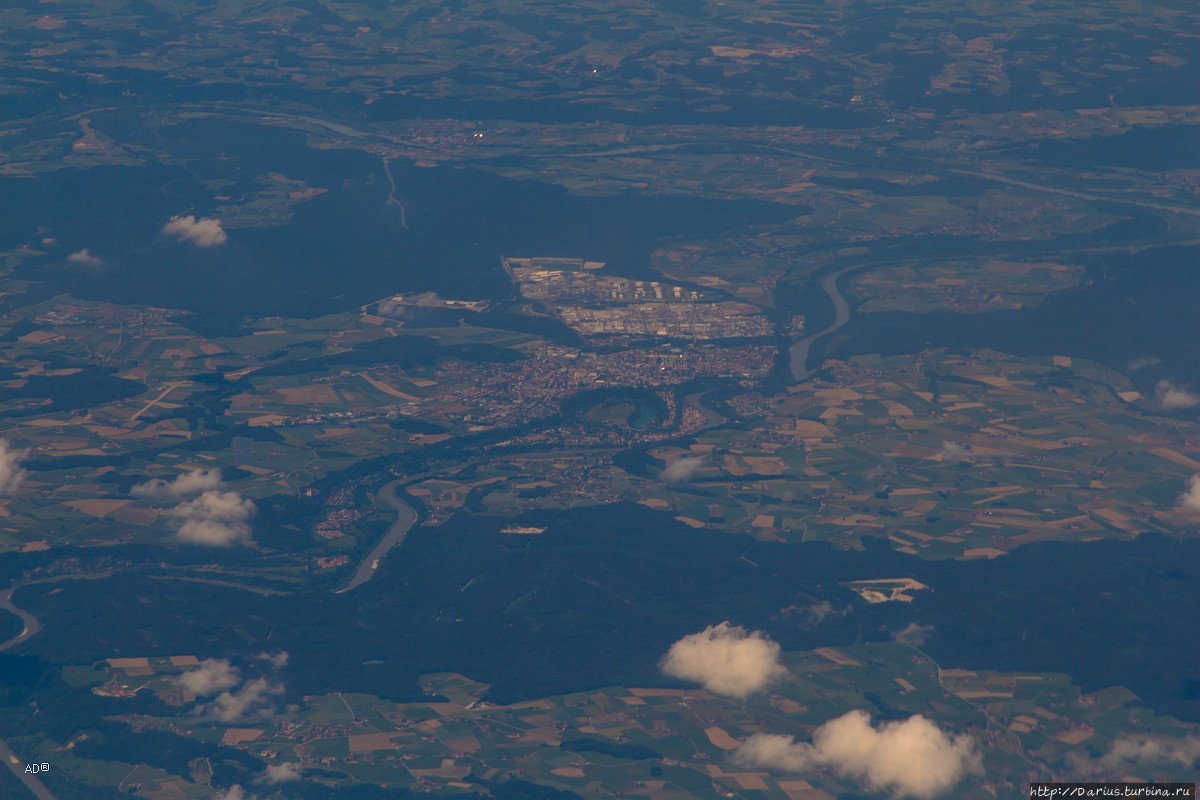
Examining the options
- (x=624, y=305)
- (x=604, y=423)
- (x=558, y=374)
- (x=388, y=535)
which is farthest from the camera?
(x=624, y=305)

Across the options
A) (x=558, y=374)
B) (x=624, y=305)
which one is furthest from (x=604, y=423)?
(x=624, y=305)

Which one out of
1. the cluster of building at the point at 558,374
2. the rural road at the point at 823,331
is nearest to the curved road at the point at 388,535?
the cluster of building at the point at 558,374

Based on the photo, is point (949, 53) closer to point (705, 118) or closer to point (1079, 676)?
point (705, 118)

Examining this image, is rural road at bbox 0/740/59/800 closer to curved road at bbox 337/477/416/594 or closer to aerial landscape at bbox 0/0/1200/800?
aerial landscape at bbox 0/0/1200/800

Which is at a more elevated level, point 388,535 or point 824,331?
point 824,331

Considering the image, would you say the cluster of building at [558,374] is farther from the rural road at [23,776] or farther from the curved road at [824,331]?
the rural road at [23,776]

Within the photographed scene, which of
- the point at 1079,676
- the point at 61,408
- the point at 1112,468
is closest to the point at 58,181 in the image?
the point at 61,408

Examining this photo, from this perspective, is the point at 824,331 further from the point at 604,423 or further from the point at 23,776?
the point at 23,776
